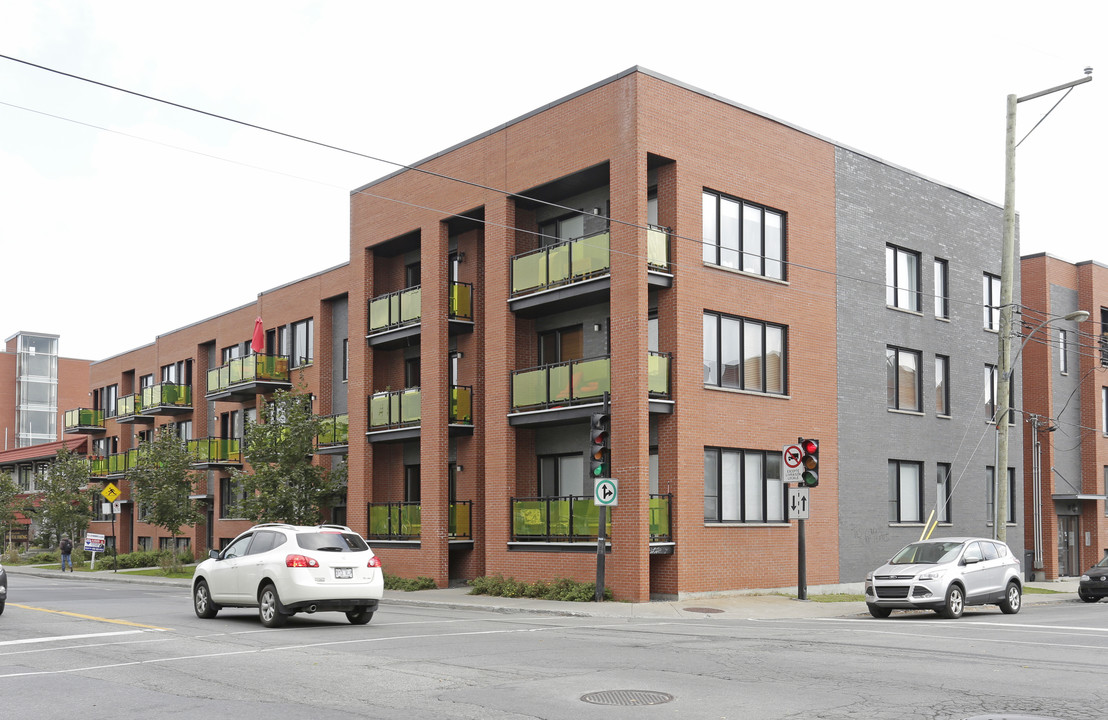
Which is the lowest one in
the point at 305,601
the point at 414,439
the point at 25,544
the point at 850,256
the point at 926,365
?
the point at 25,544

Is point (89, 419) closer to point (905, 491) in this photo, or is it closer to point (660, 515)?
point (660, 515)

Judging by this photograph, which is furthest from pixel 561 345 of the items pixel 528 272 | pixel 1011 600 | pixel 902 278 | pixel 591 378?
pixel 1011 600

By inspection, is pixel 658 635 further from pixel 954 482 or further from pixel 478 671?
pixel 954 482

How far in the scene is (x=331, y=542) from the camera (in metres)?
17.4

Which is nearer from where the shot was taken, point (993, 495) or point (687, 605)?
point (687, 605)

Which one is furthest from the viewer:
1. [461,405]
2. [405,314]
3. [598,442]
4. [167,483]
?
[167,483]

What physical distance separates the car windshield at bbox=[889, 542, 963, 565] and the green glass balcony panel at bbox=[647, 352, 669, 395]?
6.15m

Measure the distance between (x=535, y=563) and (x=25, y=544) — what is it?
53939 mm

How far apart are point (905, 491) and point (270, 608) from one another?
1974 cm

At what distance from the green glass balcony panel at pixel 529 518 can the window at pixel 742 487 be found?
13.0 feet

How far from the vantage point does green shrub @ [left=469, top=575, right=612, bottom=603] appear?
2359 cm

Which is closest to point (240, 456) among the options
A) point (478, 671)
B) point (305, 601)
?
point (305, 601)

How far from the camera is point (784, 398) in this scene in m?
27.0

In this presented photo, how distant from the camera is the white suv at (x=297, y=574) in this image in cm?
1680
